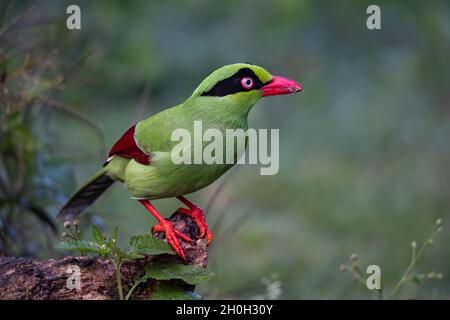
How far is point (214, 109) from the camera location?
296cm

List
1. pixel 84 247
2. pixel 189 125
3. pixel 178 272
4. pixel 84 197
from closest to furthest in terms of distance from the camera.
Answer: pixel 84 247 → pixel 178 272 → pixel 189 125 → pixel 84 197

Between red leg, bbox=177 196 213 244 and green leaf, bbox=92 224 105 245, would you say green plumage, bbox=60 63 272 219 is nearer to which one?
red leg, bbox=177 196 213 244

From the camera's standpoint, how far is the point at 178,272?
2.77 metres

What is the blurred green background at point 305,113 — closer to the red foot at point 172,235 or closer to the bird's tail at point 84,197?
the bird's tail at point 84,197

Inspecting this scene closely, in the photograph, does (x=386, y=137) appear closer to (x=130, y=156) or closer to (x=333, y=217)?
(x=333, y=217)

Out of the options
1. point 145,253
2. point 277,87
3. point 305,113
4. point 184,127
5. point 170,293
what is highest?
point 277,87

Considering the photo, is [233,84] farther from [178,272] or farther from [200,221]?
[178,272]

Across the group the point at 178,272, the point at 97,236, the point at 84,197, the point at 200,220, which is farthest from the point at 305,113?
the point at 97,236

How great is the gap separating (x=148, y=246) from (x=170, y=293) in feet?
0.67

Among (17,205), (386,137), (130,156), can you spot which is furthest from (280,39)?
(130,156)

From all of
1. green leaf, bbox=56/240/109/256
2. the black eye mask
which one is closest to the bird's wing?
the black eye mask

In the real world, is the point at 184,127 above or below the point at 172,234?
above

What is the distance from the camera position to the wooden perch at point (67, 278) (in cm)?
279

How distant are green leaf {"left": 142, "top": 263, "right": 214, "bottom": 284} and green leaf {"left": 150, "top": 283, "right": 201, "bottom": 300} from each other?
0.07m
